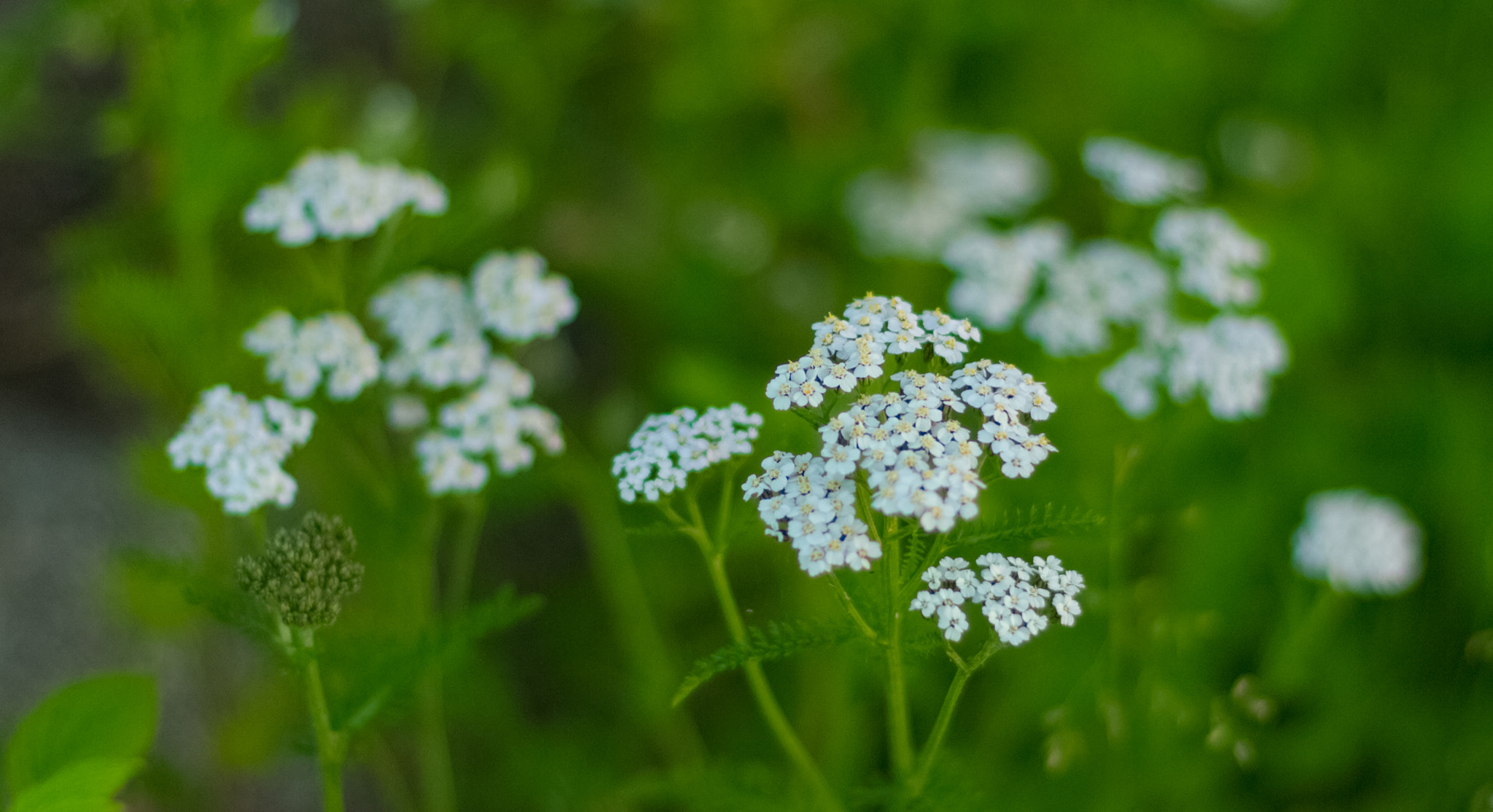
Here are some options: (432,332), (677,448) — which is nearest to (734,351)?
(432,332)

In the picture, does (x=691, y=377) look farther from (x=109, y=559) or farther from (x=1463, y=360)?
(x=1463, y=360)

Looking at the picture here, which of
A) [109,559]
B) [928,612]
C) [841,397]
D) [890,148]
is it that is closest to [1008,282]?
[841,397]

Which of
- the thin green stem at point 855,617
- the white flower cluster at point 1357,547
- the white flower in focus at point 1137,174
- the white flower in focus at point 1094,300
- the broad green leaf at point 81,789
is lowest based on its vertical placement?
the white flower cluster at point 1357,547

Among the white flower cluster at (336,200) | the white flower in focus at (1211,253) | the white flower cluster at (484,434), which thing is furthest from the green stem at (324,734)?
the white flower in focus at (1211,253)

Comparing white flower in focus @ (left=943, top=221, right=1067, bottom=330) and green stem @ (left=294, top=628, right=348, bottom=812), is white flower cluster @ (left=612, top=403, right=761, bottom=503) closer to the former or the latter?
green stem @ (left=294, top=628, right=348, bottom=812)

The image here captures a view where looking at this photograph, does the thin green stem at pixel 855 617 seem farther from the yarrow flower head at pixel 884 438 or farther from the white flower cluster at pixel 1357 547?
Result: the white flower cluster at pixel 1357 547

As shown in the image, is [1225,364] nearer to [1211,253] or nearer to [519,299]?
[1211,253]

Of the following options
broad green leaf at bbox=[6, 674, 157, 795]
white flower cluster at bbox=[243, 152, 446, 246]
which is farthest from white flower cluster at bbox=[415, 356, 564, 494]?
broad green leaf at bbox=[6, 674, 157, 795]
